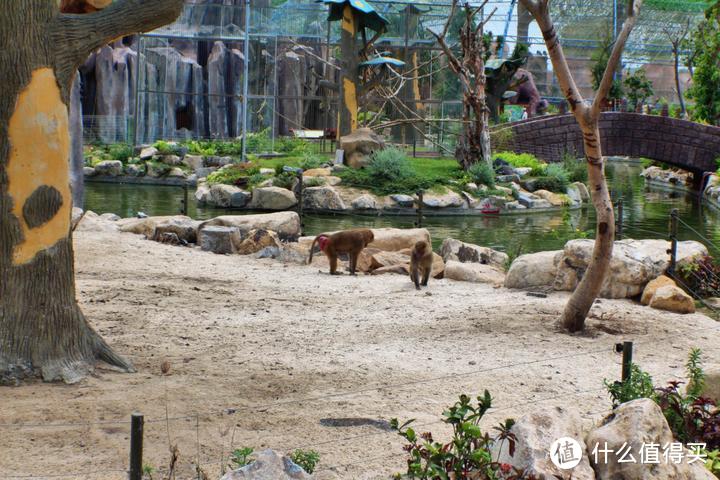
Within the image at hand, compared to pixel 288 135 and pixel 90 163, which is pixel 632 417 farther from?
pixel 288 135

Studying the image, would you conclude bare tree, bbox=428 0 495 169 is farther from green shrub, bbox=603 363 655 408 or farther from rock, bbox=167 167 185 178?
green shrub, bbox=603 363 655 408

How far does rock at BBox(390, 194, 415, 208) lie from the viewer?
74.4 feet

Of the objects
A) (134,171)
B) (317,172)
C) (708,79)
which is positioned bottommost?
(134,171)

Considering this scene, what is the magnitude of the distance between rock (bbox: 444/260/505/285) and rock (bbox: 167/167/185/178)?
1818cm

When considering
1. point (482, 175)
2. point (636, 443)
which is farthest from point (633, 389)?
point (482, 175)

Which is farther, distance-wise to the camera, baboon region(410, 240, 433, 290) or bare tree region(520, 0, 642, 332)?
baboon region(410, 240, 433, 290)

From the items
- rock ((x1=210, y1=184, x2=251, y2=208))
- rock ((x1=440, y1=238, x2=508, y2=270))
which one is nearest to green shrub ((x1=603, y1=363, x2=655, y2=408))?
rock ((x1=440, y1=238, x2=508, y2=270))

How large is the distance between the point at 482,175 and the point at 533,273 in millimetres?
14182

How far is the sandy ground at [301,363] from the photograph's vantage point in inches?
198

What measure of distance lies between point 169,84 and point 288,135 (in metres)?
4.73

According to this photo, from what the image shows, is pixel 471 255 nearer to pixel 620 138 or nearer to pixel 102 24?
pixel 102 24

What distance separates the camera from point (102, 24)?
6105mm

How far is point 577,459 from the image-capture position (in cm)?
448

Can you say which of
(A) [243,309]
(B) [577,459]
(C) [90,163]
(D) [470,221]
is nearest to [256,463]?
(B) [577,459]
